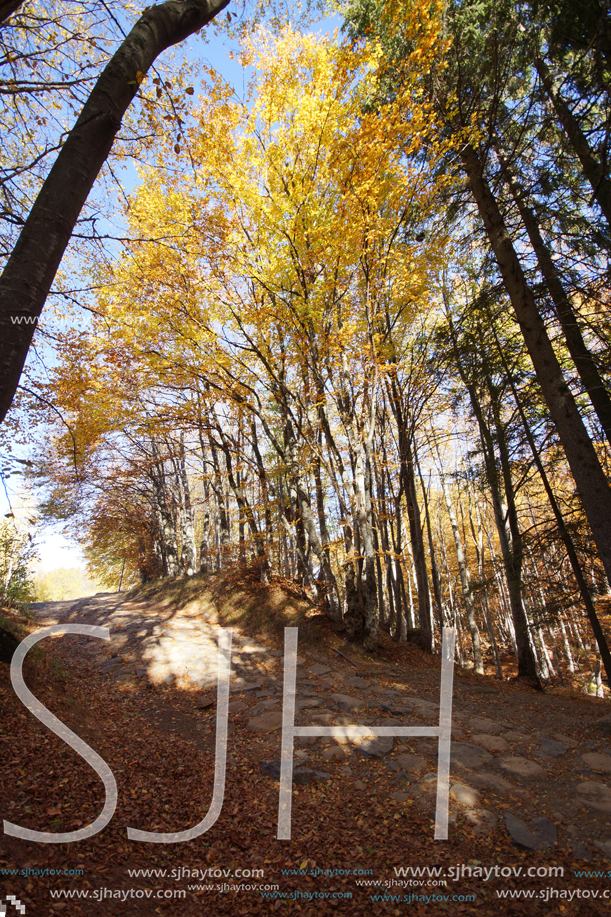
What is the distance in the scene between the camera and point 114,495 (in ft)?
60.7

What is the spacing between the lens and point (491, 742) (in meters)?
4.79

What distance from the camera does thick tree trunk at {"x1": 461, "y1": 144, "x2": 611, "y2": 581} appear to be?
4883mm

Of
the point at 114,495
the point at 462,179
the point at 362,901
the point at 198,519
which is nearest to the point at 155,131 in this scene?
the point at 462,179

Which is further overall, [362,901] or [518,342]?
[518,342]

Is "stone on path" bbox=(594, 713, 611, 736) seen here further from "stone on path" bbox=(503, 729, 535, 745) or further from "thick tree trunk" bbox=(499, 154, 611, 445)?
"thick tree trunk" bbox=(499, 154, 611, 445)

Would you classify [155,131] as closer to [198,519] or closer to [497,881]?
[497,881]

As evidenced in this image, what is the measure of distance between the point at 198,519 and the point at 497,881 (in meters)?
28.4

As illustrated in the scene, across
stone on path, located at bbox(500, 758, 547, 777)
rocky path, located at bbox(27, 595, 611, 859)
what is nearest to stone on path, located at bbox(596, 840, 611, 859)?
rocky path, located at bbox(27, 595, 611, 859)

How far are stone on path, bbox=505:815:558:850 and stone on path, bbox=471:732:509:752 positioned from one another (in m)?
1.37

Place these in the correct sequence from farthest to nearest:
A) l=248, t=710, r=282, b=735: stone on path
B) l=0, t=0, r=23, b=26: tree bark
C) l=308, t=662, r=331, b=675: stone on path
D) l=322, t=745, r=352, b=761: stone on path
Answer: l=308, t=662, r=331, b=675: stone on path < l=248, t=710, r=282, b=735: stone on path < l=322, t=745, r=352, b=761: stone on path < l=0, t=0, r=23, b=26: tree bark

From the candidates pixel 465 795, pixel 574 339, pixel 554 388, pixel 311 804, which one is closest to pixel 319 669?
pixel 311 804

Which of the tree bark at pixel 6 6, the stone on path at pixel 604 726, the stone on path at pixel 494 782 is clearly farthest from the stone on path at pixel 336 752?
the tree bark at pixel 6 6

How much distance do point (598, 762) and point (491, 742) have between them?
1057 mm

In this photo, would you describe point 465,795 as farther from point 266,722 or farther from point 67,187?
point 67,187
